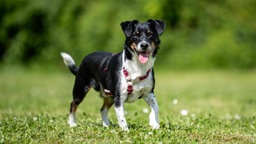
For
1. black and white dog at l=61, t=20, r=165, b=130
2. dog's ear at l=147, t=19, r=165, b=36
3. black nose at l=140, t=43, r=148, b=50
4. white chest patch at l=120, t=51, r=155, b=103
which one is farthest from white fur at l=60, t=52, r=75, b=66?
black nose at l=140, t=43, r=148, b=50

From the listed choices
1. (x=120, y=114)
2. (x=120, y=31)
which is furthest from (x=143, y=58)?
(x=120, y=31)

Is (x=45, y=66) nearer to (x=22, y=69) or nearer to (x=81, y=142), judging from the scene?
(x=22, y=69)

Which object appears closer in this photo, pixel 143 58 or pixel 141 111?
pixel 143 58

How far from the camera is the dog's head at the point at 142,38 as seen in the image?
8.06m

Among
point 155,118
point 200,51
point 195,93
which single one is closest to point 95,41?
point 200,51

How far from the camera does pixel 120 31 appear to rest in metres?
25.2

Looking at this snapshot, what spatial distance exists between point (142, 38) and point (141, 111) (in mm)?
4099

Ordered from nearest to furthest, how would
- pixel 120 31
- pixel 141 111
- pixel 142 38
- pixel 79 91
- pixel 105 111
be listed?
pixel 142 38
pixel 79 91
pixel 105 111
pixel 141 111
pixel 120 31

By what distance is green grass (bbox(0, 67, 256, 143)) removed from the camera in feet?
25.3

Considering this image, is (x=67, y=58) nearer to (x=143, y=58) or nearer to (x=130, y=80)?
(x=130, y=80)

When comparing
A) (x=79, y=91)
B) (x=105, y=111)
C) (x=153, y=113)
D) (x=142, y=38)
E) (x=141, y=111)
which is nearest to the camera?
(x=142, y=38)

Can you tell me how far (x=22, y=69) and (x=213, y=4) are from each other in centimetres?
868

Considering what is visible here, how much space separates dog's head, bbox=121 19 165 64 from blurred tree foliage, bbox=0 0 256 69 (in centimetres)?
1632

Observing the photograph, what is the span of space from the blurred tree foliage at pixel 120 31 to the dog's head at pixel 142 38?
16324 mm
